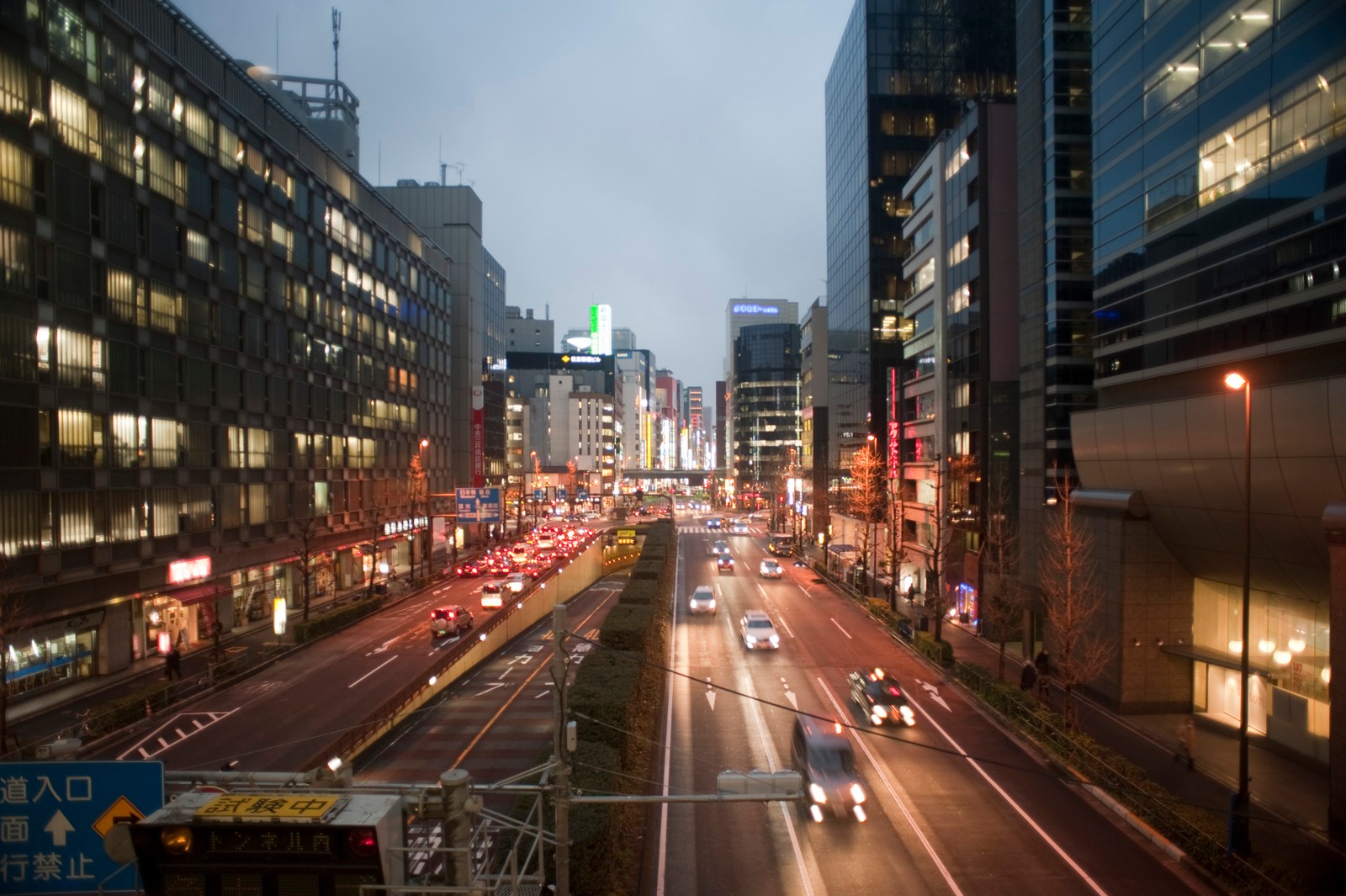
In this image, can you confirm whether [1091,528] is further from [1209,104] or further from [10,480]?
[10,480]

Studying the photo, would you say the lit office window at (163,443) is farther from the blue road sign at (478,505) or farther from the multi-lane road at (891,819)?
the multi-lane road at (891,819)

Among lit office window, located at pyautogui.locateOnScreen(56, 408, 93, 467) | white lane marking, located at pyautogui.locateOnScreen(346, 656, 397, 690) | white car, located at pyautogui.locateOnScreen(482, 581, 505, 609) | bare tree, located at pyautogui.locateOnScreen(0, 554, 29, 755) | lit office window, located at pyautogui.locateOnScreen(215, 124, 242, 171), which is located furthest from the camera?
white car, located at pyautogui.locateOnScreen(482, 581, 505, 609)

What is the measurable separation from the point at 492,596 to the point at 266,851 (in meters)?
40.6

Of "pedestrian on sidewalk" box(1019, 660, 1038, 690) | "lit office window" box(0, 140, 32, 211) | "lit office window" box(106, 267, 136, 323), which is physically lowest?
"pedestrian on sidewalk" box(1019, 660, 1038, 690)

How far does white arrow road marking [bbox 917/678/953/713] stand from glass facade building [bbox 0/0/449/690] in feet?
98.6

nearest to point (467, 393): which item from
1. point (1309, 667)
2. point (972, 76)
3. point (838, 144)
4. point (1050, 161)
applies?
point (838, 144)

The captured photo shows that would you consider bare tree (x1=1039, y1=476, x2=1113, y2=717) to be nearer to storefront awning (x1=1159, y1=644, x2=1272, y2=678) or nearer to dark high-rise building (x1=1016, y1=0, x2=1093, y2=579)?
storefront awning (x1=1159, y1=644, x2=1272, y2=678)

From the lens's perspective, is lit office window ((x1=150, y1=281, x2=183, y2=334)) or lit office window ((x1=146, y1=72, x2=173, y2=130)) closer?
lit office window ((x1=146, y1=72, x2=173, y2=130))

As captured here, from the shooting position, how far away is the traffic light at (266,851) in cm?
729

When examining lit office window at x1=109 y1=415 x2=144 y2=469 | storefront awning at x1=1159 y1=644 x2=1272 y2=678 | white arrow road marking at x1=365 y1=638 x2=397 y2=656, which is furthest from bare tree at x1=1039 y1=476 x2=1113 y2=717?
lit office window at x1=109 y1=415 x2=144 y2=469

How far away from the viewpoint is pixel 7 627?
73.9 feet

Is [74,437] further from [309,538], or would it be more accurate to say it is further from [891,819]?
[891,819]

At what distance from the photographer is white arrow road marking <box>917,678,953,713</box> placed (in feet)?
90.2

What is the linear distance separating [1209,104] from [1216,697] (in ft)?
58.4
